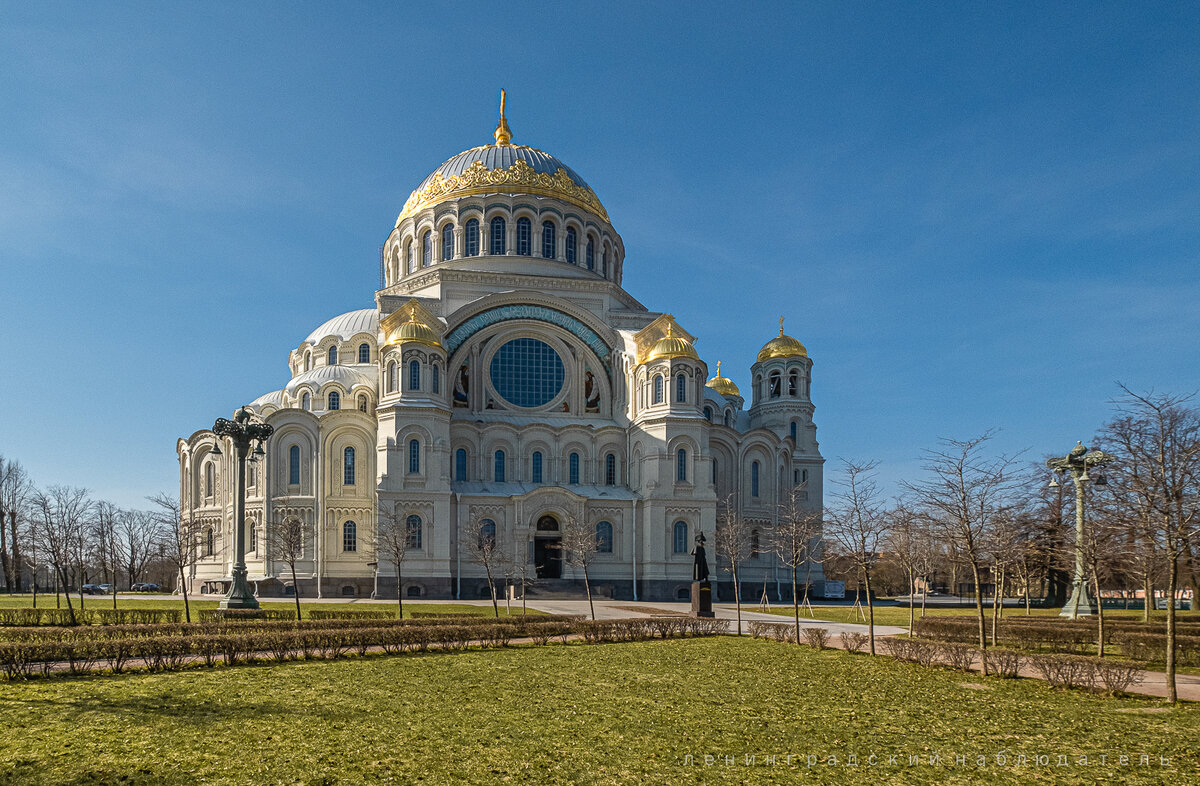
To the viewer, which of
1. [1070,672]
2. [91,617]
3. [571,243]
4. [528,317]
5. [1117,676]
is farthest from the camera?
[571,243]

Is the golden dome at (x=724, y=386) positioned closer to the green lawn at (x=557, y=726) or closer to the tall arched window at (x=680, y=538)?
the tall arched window at (x=680, y=538)

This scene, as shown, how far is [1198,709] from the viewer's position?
1455 centimetres

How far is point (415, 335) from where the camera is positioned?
167 feet

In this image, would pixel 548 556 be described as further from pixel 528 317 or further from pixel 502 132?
pixel 502 132

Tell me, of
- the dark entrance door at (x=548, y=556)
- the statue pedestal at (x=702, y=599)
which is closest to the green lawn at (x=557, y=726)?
the statue pedestal at (x=702, y=599)

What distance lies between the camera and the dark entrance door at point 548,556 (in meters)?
52.6

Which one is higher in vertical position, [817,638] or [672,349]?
[672,349]

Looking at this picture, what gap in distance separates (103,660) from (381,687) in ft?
21.9

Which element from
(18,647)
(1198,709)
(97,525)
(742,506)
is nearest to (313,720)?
(18,647)

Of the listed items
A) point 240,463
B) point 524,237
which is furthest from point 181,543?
point 524,237

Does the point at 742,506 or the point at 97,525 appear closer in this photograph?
the point at 742,506

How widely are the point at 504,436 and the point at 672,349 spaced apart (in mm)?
11529

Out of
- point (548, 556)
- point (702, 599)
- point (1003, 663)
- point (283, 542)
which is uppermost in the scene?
point (1003, 663)

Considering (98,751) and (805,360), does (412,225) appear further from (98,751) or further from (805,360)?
(98,751)
